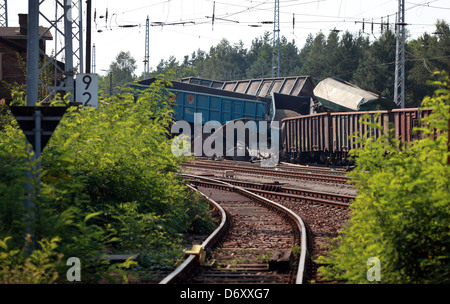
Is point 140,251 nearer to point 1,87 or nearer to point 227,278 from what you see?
point 227,278

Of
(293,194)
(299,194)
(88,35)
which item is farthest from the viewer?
(88,35)

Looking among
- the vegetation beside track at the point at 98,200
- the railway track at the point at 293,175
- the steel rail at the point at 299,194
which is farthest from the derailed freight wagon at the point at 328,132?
the vegetation beside track at the point at 98,200

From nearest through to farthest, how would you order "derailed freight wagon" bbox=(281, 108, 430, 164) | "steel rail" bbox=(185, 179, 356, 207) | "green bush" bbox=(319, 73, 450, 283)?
1. "green bush" bbox=(319, 73, 450, 283)
2. "steel rail" bbox=(185, 179, 356, 207)
3. "derailed freight wagon" bbox=(281, 108, 430, 164)

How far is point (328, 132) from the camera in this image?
28000mm

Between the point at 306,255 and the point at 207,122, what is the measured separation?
30.8 metres

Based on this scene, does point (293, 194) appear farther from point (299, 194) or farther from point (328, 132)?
point (328, 132)

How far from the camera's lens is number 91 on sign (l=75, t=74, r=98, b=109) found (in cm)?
1518

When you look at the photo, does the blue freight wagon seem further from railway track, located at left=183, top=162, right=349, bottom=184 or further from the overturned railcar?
railway track, located at left=183, top=162, right=349, bottom=184

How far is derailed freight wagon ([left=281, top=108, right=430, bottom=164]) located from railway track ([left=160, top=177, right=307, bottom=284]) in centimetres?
1066

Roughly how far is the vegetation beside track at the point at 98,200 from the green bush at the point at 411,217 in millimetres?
2866

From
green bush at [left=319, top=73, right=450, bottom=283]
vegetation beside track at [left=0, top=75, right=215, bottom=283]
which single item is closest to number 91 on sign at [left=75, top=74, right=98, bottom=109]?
vegetation beside track at [left=0, top=75, right=215, bottom=283]

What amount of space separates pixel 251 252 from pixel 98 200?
284 cm

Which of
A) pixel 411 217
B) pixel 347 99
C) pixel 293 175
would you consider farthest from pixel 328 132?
pixel 411 217

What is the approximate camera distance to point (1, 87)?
88.1 ft
